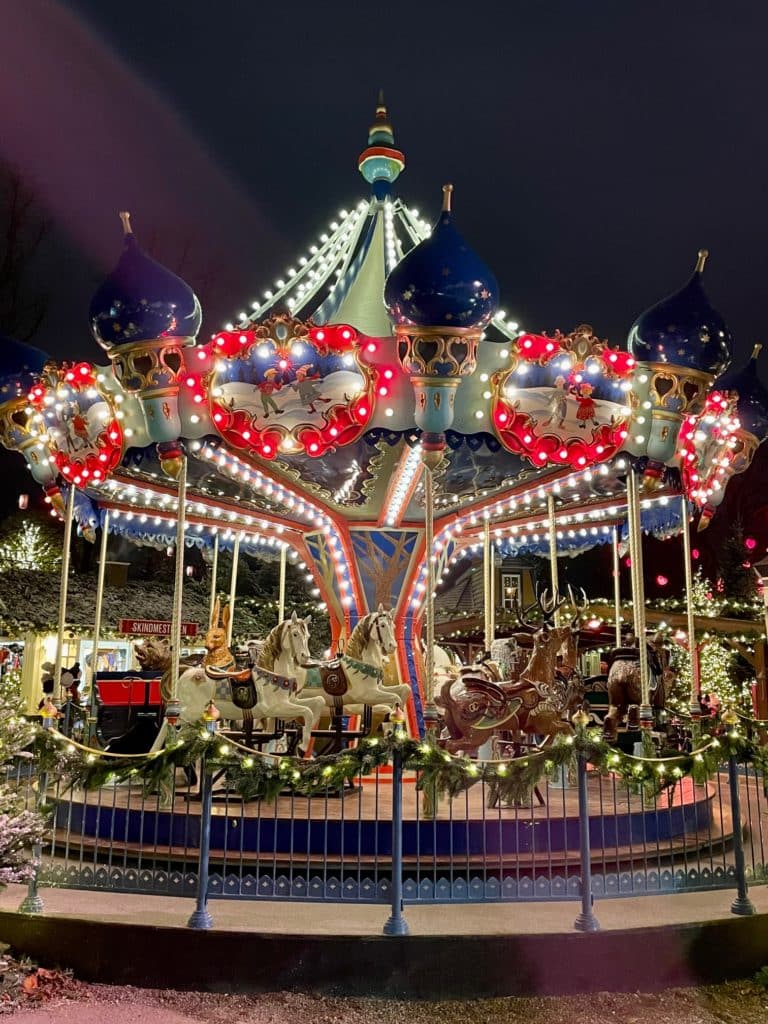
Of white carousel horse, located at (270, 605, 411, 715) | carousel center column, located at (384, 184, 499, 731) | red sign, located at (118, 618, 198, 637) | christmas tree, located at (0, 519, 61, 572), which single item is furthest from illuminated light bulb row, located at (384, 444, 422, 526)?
christmas tree, located at (0, 519, 61, 572)

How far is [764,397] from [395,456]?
3.73 m

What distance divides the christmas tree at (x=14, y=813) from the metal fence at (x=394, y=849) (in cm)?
33

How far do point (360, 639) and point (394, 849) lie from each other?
4.00m

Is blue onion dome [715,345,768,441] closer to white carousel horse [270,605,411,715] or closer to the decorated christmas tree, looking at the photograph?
white carousel horse [270,605,411,715]

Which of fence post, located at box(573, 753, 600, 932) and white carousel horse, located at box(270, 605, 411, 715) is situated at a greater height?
white carousel horse, located at box(270, 605, 411, 715)

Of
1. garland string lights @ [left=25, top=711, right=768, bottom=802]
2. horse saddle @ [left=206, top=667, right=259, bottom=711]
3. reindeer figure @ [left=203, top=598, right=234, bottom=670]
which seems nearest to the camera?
garland string lights @ [left=25, top=711, right=768, bottom=802]

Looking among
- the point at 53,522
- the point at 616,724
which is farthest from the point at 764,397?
the point at 53,522

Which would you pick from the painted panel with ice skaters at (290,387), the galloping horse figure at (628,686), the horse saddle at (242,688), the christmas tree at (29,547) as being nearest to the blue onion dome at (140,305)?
the painted panel with ice skaters at (290,387)

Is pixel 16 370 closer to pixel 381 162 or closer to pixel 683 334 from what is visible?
pixel 381 162

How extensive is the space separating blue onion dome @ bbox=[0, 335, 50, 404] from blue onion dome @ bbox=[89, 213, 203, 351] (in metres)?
1.67

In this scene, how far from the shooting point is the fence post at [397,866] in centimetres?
504

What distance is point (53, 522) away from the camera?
28.5 m

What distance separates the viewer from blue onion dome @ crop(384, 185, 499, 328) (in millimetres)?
6031

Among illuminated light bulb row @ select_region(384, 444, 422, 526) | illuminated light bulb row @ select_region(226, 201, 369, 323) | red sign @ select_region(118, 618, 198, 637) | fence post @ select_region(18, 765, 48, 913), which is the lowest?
fence post @ select_region(18, 765, 48, 913)
